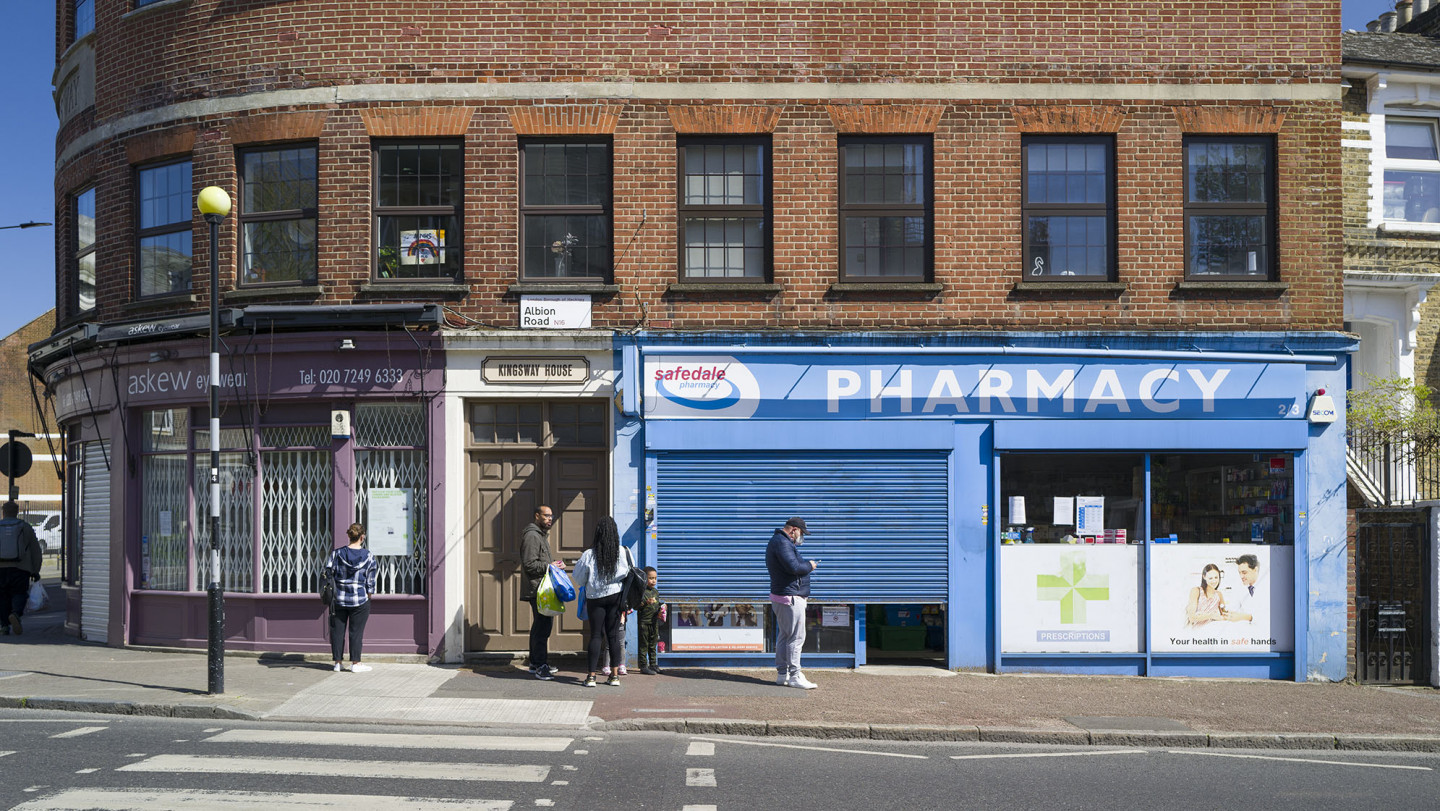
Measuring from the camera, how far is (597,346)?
13.7 meters

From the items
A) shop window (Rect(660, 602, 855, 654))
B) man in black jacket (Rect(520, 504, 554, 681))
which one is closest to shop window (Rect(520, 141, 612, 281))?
man in black jacket (Rect(520, 504, 554, 681))

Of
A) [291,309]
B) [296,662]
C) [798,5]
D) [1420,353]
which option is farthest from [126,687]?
[1420,353]

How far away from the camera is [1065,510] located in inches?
541

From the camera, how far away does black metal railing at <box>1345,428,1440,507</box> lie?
1522cm

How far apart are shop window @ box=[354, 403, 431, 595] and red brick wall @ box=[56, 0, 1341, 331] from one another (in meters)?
1.51

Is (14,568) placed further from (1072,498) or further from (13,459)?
(1072,498)

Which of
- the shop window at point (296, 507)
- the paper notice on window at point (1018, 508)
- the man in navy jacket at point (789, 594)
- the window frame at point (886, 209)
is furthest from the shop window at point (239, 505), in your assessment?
the paper notice on window at point (1018, 508)

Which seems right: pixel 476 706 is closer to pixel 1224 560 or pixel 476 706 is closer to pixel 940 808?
pixel 940 808

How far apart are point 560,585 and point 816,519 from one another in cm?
307

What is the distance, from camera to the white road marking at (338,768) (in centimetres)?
824

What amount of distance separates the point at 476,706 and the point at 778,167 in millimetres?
6947

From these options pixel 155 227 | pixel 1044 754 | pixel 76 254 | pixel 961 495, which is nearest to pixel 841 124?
pixel 961 495

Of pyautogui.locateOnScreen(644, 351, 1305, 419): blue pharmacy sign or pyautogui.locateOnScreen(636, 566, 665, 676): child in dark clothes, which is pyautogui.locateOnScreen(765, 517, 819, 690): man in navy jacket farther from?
pyautogui.locateOnScreen(644, 351, 1305, 419): blue pharmacy sign

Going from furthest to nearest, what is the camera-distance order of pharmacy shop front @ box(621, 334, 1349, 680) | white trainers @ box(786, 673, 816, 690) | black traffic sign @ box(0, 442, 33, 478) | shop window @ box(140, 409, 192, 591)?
black traffic sign @ box(0, 442, 33, 478) < shop window @ box(140, 409, 192, 591) < pharmacy shop front @ box(621, 334, 1349, 680) < white trainers @ box(786, 673, 816, 690)
